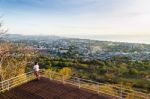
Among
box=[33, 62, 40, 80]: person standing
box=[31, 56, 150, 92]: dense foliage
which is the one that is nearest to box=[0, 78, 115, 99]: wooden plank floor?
box=[33, 62, 40, 80]: person standing

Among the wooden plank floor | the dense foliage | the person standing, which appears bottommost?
the dense foliage


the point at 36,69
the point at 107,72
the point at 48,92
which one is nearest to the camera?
the point at 48,92

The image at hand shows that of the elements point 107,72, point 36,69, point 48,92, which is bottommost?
point 107,72

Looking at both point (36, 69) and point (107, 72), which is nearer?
point (36, 69)

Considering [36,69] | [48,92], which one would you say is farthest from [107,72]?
[48,92]

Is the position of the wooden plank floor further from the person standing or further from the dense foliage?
the dense foliage

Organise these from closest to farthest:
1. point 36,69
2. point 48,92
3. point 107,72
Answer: point 48,92 < point 36,69 < point 107,72

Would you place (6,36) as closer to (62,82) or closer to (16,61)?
(16,61)

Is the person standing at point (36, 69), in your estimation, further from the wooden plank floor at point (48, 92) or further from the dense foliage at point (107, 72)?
the dense foliage at point (107, 72)

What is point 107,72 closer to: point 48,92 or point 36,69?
point 36,69

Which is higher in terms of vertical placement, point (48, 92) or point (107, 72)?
point (48, 92)
